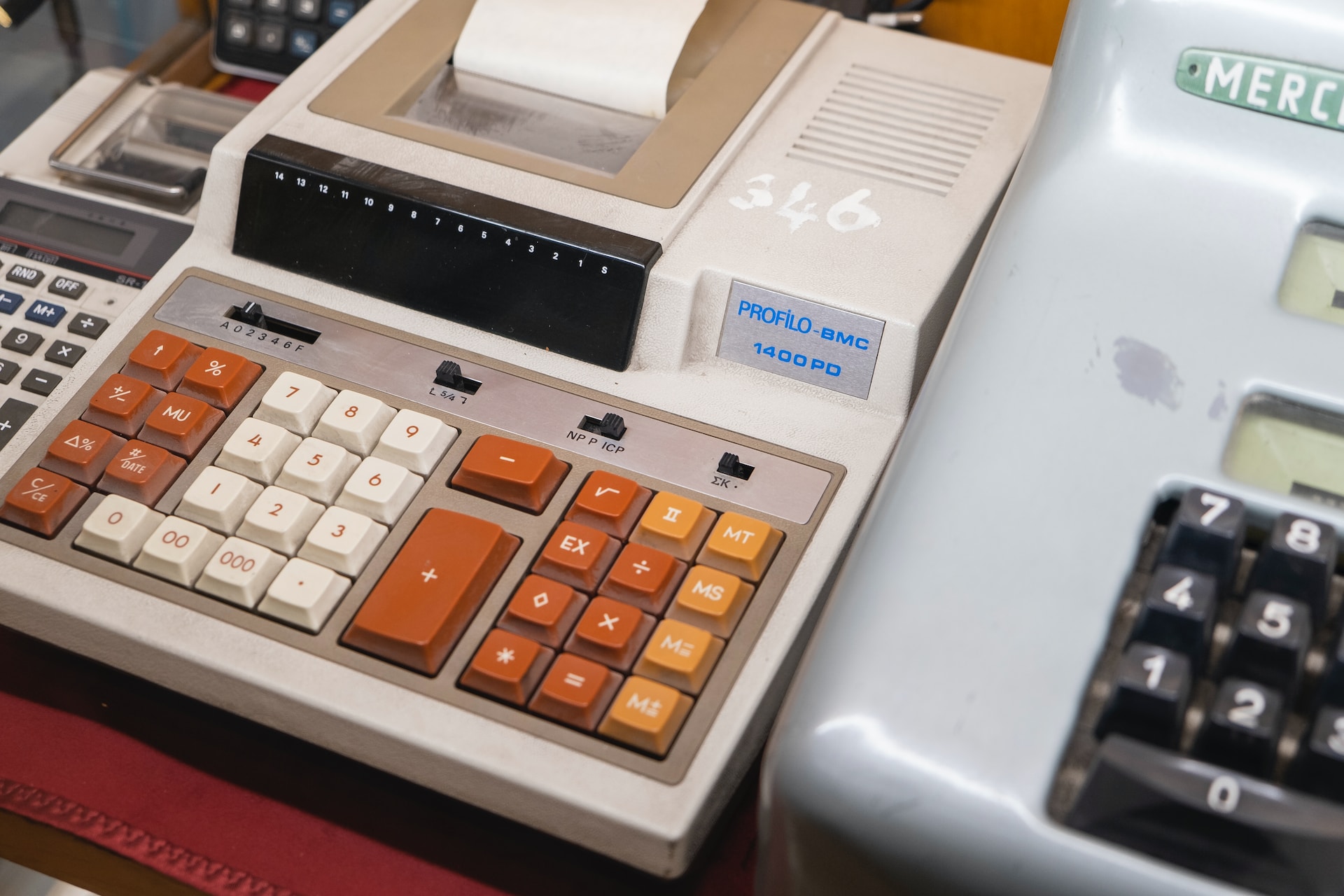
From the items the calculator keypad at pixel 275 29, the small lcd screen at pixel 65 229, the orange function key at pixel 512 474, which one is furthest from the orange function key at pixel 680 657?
the calculator keypad at pixel 275 29

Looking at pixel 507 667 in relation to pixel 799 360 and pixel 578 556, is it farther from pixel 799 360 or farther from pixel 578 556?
pixel 799 360

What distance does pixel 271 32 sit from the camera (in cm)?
102

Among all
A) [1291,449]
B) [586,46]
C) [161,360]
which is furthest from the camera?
[586,46]

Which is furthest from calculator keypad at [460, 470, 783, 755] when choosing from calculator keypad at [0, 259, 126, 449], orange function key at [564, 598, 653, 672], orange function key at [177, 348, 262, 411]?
calculator keypad at [0, 259, 126, 449]

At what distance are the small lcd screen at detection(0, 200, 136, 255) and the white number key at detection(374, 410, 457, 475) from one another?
0.29 meters

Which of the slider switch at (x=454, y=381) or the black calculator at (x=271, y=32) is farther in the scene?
the black calculator at (x=271, y=32)

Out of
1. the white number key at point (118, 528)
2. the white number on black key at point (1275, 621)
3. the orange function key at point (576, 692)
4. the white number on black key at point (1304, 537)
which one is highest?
the white number on black key at point (1304, 537)

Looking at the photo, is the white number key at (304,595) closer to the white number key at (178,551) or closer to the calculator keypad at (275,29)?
the white number key at (178,551)

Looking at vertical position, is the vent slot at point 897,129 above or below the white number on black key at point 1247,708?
below

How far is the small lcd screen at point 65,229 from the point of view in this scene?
2.66 ft

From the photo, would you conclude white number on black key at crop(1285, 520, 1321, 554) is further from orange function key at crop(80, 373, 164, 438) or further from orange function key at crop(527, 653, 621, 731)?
orange function key at crop(80, 373, 164, 438)

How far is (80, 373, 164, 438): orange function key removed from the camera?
662 mm

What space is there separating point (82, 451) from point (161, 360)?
0.07 meters

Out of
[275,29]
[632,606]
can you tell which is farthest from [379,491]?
[275,29]
